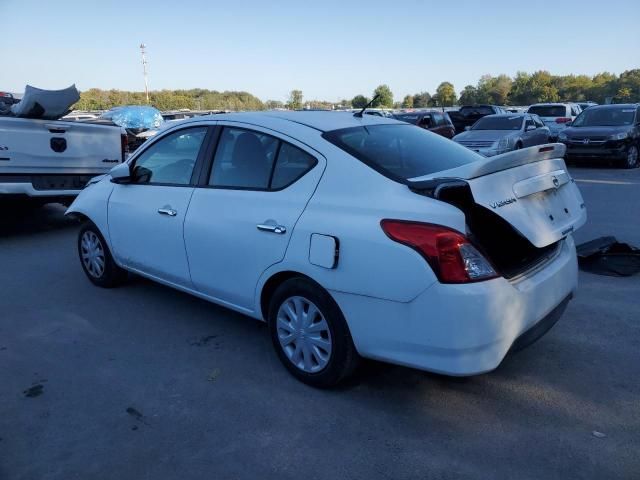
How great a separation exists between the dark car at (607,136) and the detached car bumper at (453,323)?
12995mm

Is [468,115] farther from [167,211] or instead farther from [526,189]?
[526,189]

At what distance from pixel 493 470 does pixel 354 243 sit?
1259 mm

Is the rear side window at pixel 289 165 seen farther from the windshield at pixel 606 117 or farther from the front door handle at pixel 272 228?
the windshield at pixel 606 117

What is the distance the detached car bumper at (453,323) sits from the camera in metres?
2.49

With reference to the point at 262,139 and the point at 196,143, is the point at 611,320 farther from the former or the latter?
the point at 196,143

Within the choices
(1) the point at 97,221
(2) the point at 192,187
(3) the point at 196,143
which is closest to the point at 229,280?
(2) the point at 192,187

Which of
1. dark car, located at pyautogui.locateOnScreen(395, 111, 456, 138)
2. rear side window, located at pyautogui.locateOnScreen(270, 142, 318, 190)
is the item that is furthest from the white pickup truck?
dark car, located at pyautogui.locateOnScreen(395, 111, 456, 138)

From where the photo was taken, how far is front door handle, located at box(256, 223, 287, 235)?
310cm

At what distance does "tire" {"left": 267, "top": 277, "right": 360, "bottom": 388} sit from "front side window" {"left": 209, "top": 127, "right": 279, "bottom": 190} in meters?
0.76

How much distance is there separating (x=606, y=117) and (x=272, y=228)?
1491cm

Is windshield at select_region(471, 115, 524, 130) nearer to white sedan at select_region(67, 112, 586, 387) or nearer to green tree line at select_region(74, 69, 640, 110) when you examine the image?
white sedan at select_region(67, 112, 586, 387)

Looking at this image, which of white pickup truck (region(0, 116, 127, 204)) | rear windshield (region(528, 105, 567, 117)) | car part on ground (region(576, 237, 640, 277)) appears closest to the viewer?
car part on ground (region(576, 237, 640, 277))

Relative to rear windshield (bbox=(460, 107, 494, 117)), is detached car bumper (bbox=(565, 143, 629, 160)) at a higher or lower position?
lower

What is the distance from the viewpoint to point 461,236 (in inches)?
100
